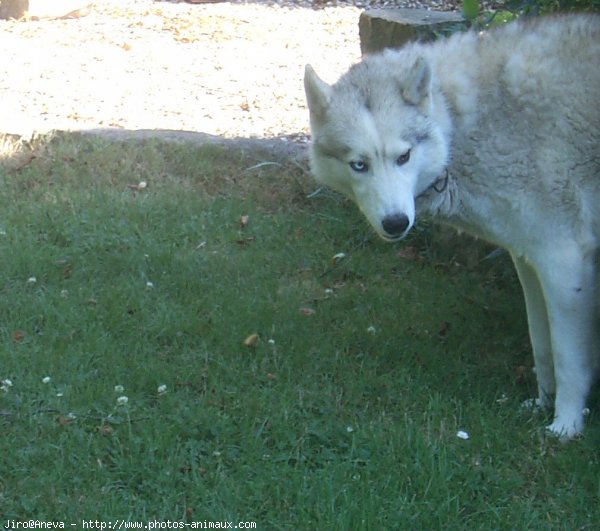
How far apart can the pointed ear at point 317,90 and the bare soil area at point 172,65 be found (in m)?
3.86

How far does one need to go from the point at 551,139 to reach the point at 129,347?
7.87 ft

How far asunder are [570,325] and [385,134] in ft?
3.93

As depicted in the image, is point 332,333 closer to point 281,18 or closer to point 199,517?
point 199,517

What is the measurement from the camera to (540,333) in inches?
187

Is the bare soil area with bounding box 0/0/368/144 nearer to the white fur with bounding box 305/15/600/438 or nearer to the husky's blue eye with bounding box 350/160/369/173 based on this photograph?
the white fur with bounding box 305/15/600/438

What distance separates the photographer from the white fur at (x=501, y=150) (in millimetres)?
4176

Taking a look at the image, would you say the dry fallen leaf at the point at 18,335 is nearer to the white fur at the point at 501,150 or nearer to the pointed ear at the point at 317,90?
the white fur at the point at 501,150

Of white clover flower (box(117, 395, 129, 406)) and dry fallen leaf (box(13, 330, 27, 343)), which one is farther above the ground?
white clover flower (box(117, 395, 129, 406))

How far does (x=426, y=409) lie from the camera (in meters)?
4.52

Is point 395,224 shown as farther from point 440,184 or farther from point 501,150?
point 501,150

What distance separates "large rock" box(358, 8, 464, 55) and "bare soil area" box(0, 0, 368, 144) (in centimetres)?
112

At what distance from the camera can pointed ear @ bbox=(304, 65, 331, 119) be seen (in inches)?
170

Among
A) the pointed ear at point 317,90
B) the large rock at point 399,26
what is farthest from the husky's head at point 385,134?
the large rock at point 399,26

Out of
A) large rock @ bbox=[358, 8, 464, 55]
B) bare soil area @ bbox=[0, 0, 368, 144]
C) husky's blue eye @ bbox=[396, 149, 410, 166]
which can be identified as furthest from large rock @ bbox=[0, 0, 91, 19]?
husky's blue eye @ bbox=[396, 149, 410, 166]
